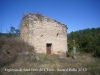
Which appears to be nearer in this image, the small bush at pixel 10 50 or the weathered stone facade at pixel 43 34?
the small bush at pixel 10 50

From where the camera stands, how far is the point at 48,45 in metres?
11.5

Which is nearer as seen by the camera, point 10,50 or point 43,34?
point 10,50

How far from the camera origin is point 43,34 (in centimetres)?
1111

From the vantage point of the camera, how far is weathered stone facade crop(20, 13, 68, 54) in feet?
35.1

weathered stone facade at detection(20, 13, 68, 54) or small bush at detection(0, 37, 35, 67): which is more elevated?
weathered stone facade at detection(20, 13, 68, 54)

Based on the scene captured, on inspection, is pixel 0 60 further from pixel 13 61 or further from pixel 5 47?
pixel 5 47

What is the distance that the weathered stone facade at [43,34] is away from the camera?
10.7m

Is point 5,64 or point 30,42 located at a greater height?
point 30,42

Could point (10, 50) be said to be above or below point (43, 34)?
below

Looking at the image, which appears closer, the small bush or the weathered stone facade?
the small bush

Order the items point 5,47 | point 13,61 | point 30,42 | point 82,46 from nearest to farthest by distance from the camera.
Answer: point 13,61 < point 5,47 < point 30,42 < point 82,46

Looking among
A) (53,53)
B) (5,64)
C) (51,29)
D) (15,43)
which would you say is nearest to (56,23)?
(51,29)

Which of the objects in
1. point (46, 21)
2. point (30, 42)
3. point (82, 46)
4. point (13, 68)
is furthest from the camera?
point (82, 46)

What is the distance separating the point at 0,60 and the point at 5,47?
1435 millimetres
